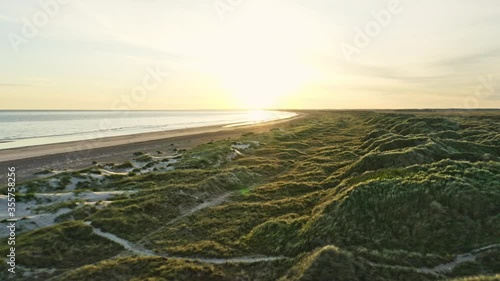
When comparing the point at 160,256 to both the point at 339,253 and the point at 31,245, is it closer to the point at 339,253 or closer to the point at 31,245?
the point at 31,245

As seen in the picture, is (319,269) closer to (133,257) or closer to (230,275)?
(230,275)

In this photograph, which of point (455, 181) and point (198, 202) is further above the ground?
point (455, 181)

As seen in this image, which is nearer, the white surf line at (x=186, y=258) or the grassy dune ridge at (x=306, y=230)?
the grassy dune ridge at (x=306, y=230)

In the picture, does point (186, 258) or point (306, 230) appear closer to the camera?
point (186, 258)

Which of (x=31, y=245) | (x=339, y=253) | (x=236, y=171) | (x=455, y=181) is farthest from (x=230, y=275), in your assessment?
(x=236, y=171)

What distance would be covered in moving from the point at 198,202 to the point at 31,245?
12.7 meters

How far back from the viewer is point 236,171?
121ft

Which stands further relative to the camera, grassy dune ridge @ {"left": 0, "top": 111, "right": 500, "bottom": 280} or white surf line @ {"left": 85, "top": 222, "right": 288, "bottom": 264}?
white surf line @ {"left": 85, "top": 222, "right": 288, "bottom": 264}

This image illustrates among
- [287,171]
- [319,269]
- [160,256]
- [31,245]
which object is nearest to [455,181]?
[319,269]

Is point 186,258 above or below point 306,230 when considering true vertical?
below

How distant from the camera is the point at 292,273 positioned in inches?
577

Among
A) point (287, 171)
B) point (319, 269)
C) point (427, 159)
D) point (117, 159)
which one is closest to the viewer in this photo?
point (319, 269)

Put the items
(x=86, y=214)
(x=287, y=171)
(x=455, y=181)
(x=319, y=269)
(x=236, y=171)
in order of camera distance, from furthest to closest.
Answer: (x=287, y=171) < (x=236, y=171) < (x=86, y=214) < (x=455, y=181) < (x=319, y=269)

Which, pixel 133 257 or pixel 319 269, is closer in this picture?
pixel 319 269
